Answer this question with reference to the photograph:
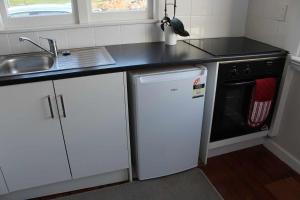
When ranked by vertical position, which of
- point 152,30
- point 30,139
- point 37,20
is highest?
point 37,20

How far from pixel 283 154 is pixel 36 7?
228 centimetres

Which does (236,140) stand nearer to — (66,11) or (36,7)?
(66,11)

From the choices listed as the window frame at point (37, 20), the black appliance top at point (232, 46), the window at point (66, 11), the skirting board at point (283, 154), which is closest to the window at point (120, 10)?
the window at point (66, 11)

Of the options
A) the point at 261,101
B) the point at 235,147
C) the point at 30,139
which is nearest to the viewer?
the point at 30,139

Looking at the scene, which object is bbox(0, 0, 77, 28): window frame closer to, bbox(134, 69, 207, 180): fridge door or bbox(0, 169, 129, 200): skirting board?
bbox(134, 69, 207, 180): fridge door

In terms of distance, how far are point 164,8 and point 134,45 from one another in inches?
15.4

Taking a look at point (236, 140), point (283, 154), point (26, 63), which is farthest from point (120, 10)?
point (283, 154)

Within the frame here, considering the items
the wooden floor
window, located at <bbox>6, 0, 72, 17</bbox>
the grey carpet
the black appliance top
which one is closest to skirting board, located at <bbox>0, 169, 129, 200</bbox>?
the grey carpet

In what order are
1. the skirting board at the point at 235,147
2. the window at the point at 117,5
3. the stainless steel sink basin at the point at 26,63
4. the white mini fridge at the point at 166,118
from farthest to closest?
the skirting board at the point at 235,147 < the window at the point at 117,5 < the stainless steel sink basin at the point at 26,63 < the white mini fridge at the point at 166,118

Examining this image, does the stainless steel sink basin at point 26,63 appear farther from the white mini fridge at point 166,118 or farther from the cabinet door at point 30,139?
the white mini fridge at point 166,118

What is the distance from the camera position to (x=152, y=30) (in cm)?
207

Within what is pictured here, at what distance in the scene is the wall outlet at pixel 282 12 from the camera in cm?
184

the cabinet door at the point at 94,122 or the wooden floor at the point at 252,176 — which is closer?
the cabinet door at the point at 94,122

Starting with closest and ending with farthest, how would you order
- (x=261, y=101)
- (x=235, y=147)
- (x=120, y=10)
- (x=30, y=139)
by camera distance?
(x=30, y=139), (x=261, y=101), (x=120, y=10), (x=235, y=147)
